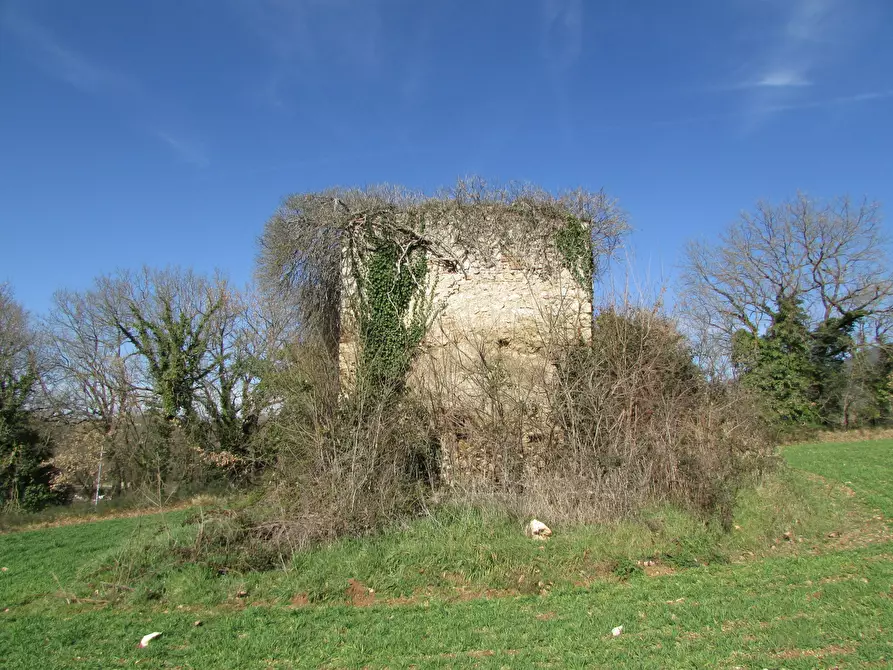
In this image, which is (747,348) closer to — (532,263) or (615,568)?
(532,263)

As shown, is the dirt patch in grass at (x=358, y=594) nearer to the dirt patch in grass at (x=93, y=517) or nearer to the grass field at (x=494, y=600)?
the grass field at (x=494, y=600)

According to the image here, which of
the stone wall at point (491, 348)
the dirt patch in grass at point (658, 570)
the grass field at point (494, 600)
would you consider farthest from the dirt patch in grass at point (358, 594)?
the dirt patch in grass at point (658, 570)

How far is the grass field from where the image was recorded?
471 centimetres

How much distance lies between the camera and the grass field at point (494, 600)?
4.71 m

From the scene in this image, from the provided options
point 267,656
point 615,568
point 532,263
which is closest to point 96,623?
point 267,656

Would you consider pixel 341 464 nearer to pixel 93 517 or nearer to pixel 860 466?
pixel 860 466

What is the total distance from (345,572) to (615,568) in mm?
3330

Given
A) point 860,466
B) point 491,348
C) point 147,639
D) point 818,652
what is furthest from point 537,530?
point 860,466

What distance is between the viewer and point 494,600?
6.28m

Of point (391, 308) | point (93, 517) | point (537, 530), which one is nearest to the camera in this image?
point (537, 530)

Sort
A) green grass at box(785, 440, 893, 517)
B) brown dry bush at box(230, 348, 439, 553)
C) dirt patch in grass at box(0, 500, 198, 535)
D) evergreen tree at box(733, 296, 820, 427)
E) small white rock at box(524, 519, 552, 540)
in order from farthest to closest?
1. evergreen tree at box(733, 296, 820, 427)
2. dirt patch in grass at box(0, 500, 198, 535)
3. green grass at box(785, 440, 893, 517)
4. brown dry bush at box(230, 348, 439, 553)
5. small white rock at box(524, 519, 552, 540)

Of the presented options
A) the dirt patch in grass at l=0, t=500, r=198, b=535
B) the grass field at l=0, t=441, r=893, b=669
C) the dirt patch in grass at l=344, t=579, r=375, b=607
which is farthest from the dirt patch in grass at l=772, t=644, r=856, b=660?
the dirt patch in grass at l=0, t=500, r=198, b=535

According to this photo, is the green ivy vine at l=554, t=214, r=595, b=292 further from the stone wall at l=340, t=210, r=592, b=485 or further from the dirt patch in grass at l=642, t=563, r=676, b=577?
the dirt patch in grass at l=642, t=563, r=676, b=577

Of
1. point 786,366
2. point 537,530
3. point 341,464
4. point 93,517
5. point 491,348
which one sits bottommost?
point 93,517
